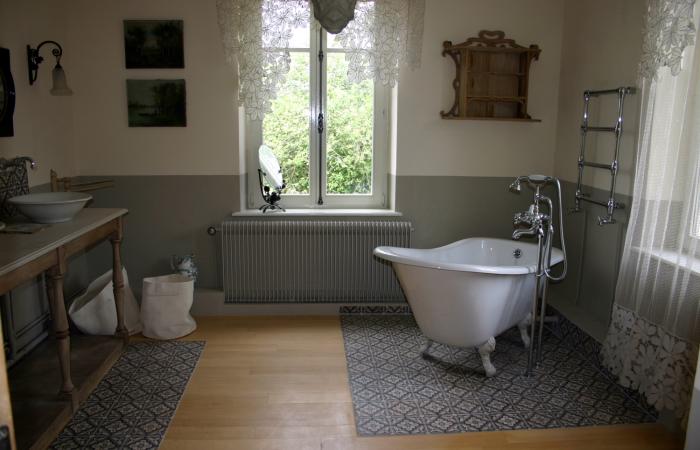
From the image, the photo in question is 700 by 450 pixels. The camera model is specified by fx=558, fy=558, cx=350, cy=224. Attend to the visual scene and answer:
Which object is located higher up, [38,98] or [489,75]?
[489,75]

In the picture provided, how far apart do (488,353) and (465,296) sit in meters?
0.42

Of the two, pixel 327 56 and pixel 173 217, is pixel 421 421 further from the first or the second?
pixel 327 56

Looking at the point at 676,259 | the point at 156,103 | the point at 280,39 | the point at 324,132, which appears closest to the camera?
the point at 676,259

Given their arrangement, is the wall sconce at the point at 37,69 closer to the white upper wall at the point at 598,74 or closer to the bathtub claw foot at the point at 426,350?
the bathtub claw foot at the point at 426,350

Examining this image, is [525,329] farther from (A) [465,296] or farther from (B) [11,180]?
(B) [11,180]

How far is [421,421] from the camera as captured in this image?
2703mm

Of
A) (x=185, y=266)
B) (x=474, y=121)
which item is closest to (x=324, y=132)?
(x=474, y=121)

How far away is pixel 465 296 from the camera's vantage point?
119 inches

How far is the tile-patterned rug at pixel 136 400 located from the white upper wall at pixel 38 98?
4.13ft

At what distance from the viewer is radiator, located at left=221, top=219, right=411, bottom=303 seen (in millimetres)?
4016

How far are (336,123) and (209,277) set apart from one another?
4.93ft

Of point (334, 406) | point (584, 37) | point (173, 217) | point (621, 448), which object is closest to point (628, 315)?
point (621, 448)

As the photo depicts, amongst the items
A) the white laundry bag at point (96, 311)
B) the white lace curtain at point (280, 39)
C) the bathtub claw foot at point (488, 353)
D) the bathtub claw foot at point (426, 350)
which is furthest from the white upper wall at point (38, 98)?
the bathtub claw foot at point (488, 353)

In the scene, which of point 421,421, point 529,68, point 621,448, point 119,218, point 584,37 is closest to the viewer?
point 621,448
